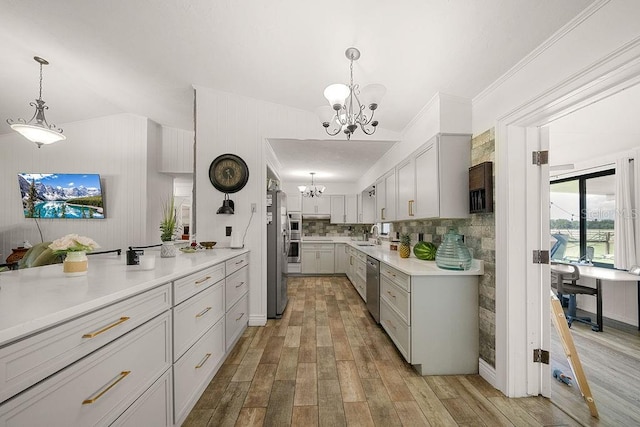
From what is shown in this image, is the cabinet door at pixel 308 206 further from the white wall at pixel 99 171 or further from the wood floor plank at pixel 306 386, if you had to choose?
the wood floor plank at pixel 306 386

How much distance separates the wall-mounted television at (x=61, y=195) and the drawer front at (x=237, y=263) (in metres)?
3.01

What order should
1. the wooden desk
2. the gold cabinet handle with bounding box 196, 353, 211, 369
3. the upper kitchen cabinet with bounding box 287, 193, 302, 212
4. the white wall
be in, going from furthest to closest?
the upper kitchen cabinet with bounding box 287, 193, 302, 212 < the white wall < the wooden desk < the gold cabinet handle with bounding box 196, 353, 211, 369

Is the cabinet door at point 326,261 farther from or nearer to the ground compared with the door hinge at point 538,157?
nearer to the ground

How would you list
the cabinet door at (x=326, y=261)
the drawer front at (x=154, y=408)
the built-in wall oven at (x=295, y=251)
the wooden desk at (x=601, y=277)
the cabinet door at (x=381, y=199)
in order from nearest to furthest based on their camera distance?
the drawer front at (x=154, y=408) → the wooden desk at (x=601, y=277) → the cabinet door at (x=381, y=199) → the built-in wall oven at (x=295, y=251) → the cabinet door at (x=326, y=261)

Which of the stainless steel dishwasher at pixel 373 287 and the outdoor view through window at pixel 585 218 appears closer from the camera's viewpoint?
the stainless steel dishwasher at pixel 373 287

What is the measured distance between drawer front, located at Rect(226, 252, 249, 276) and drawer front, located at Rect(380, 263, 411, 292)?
1.63 meters

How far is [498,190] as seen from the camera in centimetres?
204

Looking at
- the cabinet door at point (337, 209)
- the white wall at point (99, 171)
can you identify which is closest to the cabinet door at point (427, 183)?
the cabinet door at point (337, 209)

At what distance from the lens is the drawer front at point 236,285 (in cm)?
252

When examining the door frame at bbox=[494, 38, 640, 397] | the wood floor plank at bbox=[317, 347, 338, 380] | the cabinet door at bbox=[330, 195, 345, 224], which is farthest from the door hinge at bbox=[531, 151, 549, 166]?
the cabinet door at bbox=[330, 195, 345, 224]

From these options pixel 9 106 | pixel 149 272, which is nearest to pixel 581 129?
pixel 149 272

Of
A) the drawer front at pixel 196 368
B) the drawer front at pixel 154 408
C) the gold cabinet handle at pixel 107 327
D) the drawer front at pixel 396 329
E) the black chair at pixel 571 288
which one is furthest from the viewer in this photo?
the black chair at pixel 571 288

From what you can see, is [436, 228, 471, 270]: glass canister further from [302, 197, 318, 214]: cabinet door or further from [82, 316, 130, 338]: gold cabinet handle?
[302, 197, 318, 214]: cabinet door

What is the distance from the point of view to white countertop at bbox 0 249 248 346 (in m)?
0.78
